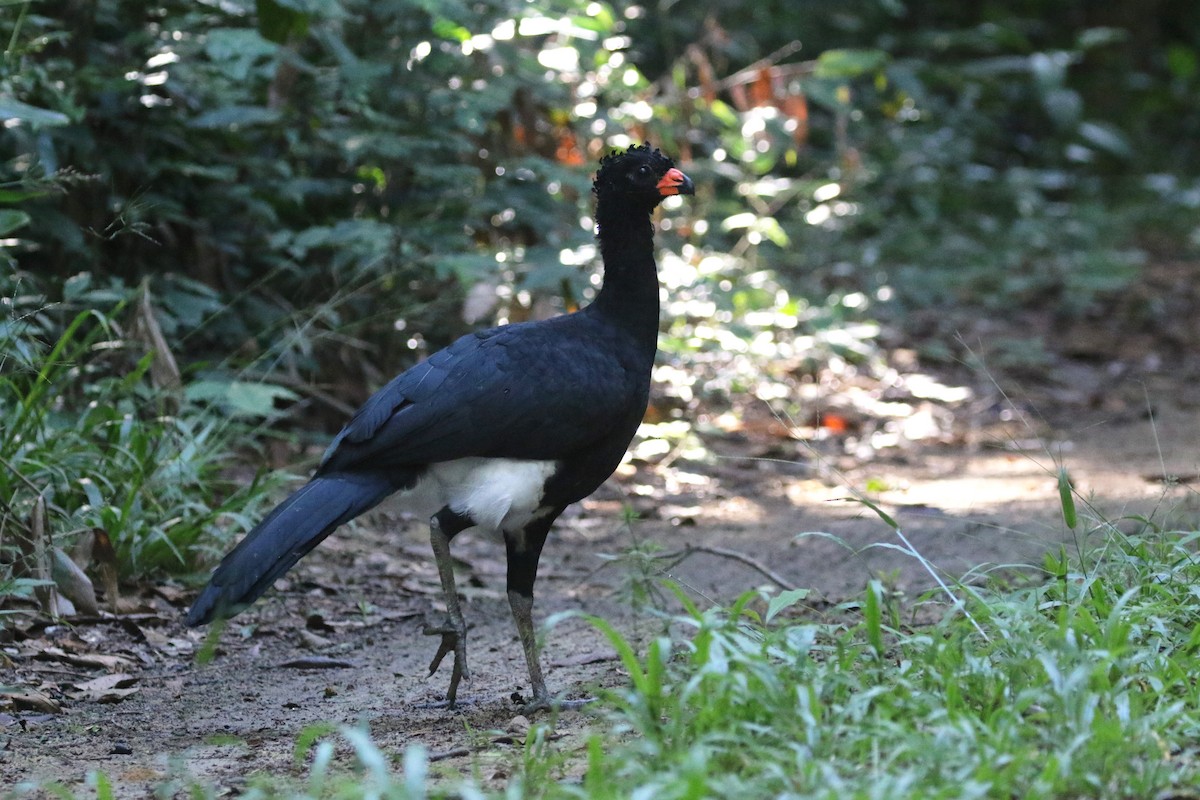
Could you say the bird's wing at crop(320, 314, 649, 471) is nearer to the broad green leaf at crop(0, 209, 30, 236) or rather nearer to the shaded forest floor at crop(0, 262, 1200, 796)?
the shaded forest floor at crop(0, 262, 1200, 796)

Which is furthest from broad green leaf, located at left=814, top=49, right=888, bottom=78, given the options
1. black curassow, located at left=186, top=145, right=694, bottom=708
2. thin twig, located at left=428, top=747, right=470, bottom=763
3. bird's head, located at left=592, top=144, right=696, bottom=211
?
thin twig, located at left=428, top=747, right=470, bottom=763

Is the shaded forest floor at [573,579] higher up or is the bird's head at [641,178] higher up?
the bird's head at [641,178]

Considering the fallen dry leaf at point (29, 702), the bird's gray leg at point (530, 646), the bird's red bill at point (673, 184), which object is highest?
the bird's red bill at point (673, 184)

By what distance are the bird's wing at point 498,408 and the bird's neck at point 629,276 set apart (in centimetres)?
22

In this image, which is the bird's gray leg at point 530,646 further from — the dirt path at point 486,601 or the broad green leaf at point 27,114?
the broad green leaf at point 27,114

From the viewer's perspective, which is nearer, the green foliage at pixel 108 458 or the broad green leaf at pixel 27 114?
the green foliage at pixel 108 458

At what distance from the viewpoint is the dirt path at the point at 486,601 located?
3.27m

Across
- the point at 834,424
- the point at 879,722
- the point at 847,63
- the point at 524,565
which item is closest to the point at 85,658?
the point at 524,565

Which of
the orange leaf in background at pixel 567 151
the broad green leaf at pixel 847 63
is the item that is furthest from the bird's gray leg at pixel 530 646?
the broad green leaf at pixel 847 63

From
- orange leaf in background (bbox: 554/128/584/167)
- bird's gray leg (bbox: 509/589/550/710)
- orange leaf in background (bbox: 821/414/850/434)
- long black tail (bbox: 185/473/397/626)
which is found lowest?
orange leaf in background (bbox: 821/414/850/434)

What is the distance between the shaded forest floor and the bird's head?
2.86ft

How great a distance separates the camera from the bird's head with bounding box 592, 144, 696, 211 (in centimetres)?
414

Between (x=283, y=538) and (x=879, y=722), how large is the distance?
159 centimetres

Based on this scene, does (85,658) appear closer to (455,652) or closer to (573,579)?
(455,652)
